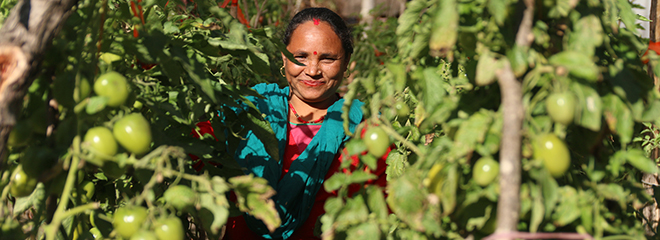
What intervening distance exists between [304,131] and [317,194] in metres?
0.24

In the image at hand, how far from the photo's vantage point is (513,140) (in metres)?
0.54

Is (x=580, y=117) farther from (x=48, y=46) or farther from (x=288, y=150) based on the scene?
(x=288, y=150)

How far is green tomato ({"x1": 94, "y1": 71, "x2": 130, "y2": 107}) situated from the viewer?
64cm

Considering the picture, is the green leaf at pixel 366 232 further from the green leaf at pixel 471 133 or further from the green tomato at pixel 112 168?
the green tomato at pixel 112 168

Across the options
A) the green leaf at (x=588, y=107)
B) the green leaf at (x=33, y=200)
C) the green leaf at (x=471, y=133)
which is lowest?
the green leaf at (x=33, y=200)

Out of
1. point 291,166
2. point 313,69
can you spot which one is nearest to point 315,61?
point 313,69

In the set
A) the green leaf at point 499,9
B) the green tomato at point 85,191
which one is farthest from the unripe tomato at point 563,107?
the green tomato at point 85,191

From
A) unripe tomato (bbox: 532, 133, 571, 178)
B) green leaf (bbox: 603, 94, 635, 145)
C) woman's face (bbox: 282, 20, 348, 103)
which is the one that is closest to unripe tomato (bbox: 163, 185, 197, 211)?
unripe tomato (bbox: 532, 133, 571, 178)

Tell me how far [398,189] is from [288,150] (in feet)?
3.56

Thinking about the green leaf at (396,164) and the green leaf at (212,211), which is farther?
the green leaf at (396,164)

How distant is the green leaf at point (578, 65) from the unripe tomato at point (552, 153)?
76 mm

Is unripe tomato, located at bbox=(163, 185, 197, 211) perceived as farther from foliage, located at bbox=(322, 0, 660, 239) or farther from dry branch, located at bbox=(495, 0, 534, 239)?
dry branch, located at bbox=(495, 0, 534, 239)

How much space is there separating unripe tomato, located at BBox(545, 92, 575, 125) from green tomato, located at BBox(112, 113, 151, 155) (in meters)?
0.51

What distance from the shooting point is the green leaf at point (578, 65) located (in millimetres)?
515
